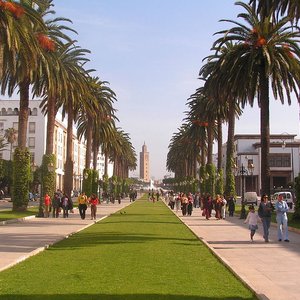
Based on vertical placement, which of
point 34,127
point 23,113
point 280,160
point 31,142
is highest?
point 34,127

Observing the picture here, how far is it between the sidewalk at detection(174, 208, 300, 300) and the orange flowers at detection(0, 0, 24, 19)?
14.6m

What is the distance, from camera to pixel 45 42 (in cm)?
3372

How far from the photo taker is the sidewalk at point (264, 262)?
31.2ft

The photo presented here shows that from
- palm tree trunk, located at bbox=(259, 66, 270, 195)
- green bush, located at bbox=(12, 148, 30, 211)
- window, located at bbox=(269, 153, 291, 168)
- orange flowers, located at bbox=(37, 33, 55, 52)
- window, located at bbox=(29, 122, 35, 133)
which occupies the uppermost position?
window, located at bbox=(29, 122, 35, 133)

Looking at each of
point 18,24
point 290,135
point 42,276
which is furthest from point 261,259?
point 290,135

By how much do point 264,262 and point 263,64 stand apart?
19.3 meters

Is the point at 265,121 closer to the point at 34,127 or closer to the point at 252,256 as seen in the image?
the point at 252,256

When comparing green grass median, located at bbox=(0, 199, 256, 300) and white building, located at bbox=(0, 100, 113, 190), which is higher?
white building, located at bbox=(0, 100, 113, 190)

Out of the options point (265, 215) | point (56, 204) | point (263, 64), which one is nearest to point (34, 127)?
point (56, 204)

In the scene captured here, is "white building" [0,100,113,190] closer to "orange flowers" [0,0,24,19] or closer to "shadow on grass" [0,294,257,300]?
"orange flowers" [0,0,24,19]

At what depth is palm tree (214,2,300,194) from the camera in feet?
99.8

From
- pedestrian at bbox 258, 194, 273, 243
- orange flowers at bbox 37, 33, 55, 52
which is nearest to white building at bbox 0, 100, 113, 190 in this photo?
orange flowers at bbox 37, 33, 55, 52

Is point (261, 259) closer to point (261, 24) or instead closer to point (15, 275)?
point (15, 275)

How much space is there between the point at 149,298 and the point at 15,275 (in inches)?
145
